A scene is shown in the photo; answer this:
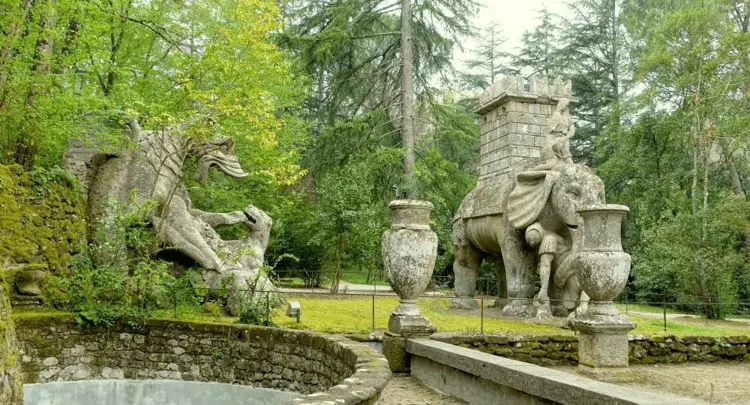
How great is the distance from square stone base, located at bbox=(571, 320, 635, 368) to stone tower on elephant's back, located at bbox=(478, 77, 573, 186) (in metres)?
5.25

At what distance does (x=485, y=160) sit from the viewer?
12.4 metres

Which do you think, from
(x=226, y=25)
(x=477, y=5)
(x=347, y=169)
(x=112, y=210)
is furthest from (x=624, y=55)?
(x=112, y=210)

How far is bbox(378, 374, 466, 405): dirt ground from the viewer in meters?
5.90

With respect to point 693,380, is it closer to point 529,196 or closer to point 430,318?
point 529,196

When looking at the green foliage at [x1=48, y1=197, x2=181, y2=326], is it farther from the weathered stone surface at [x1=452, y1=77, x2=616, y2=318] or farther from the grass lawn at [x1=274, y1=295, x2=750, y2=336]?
the weathered stone surface at [x1=452, y1=77, x2=616, y2=318]

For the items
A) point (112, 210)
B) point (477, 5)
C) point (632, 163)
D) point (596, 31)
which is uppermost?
point (596, 31)

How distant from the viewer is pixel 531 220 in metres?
10.0

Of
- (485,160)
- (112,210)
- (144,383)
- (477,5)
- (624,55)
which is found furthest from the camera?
(624,55)

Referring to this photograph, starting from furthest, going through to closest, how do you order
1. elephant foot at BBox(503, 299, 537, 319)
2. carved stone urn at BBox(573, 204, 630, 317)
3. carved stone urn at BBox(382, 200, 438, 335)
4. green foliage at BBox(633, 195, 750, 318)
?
green foliage at BBox(633, 195, 750, 318), elephant foot at BBox(503, 299, 537, 319), carved stone urn at BBox(382, 200, 438, 335), carved stone urn at BBox(573, 204, 630, 317)

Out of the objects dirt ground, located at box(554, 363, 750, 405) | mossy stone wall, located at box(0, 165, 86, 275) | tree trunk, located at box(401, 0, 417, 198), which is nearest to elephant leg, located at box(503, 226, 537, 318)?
dirt ground, located at box(554, 363, 750, 405)

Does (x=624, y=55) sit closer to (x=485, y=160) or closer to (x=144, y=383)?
(x=485, y=160)

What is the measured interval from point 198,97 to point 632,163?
16830 millimetres

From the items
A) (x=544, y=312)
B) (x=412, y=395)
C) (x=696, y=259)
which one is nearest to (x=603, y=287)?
(x=412, y=395)

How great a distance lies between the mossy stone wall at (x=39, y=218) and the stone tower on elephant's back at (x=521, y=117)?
23.2 feet
